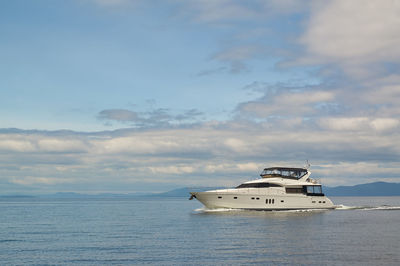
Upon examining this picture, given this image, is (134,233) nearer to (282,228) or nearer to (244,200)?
(282,228)

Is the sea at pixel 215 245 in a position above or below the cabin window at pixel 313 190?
below

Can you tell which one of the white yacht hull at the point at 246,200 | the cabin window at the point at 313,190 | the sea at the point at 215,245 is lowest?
the sea at the point at 215,245

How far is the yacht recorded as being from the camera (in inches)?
2505

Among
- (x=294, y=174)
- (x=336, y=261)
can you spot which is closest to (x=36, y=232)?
(x=336, y=261)

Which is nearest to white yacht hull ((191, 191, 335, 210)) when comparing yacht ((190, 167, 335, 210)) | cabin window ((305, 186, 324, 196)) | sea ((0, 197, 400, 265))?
yacht ((190, 167, 335, 210))

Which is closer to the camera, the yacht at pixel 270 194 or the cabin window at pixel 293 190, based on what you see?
the yacht at pixel 270 194

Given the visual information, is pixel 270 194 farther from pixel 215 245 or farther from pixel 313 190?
pixel 215 245

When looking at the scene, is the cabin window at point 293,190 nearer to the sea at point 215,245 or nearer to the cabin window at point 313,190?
the cabin window at point 313,190

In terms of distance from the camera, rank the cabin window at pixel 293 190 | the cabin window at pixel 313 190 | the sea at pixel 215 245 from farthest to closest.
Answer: the cabin window at pixel 313 190 < the cabin window at pixel 293 190 < the sea at pixel 215 245

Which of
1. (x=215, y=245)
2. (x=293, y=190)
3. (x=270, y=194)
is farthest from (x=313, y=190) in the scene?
(x=215, y=245)

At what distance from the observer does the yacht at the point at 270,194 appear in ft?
209

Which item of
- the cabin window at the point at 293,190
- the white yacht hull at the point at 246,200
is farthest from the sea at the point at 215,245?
the cabin window at the point at 293,190

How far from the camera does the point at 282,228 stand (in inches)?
1838

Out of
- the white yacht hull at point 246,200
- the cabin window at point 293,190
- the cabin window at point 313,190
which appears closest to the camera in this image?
the white yacht hull at point 246,200
